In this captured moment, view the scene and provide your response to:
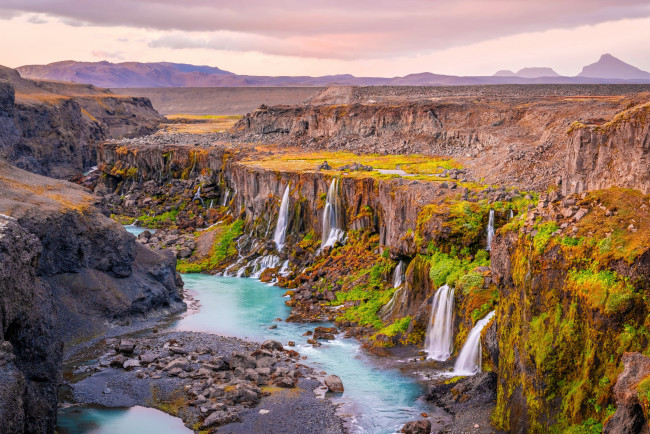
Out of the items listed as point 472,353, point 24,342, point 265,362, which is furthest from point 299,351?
point 24,342

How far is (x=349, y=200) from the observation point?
5897 centimetres

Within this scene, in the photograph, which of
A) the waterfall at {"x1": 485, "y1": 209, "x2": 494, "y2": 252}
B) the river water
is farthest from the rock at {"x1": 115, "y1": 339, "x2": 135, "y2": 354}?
the waterfall at {"x1": 485, "y1": 209, "x2": 494, "y2": 252}

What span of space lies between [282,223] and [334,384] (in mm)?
34284

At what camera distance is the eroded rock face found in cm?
2231

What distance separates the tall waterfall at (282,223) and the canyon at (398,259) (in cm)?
17

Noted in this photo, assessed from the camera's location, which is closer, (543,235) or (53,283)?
(543,235)

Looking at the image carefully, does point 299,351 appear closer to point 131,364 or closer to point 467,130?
point 131,364

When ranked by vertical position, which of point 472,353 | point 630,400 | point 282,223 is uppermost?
point 630,400

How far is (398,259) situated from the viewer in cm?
4594

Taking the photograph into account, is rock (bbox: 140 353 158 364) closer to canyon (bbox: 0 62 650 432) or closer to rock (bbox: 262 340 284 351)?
canyon (bbox: 0 62 650 432)

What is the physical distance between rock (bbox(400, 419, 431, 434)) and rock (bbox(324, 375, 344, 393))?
514cm

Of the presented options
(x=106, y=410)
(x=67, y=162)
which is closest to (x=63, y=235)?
(x=106, y=410)

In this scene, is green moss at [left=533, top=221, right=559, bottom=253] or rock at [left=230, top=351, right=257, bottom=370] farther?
rock at [left=230, top=351, right=257, bottom=370]

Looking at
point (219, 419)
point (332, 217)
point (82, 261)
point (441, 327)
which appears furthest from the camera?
point (332, 217)
